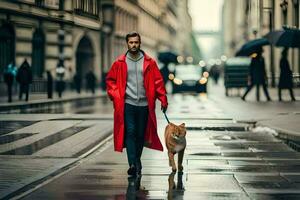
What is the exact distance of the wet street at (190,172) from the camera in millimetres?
8391

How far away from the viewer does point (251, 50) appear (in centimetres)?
3231

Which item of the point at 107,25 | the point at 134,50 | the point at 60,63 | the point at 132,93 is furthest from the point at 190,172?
the point at 107,25

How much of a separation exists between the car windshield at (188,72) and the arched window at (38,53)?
26.2 feet

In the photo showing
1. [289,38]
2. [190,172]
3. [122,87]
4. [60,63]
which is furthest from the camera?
[60,63]

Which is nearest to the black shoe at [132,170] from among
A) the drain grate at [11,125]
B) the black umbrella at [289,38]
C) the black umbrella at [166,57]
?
the drain grate at [11,125]

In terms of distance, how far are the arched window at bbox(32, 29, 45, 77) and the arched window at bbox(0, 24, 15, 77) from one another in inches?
139

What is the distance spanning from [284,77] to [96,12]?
30.7 m

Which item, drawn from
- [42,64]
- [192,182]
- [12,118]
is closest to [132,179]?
[192,182]

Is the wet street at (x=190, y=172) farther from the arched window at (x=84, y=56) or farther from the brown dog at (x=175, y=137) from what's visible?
the arched window at (x=84, y=56)

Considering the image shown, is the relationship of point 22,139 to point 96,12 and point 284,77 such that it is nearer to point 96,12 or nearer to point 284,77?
point 284,77

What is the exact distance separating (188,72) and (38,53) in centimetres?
882

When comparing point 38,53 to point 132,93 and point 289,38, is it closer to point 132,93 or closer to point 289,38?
point 289,38

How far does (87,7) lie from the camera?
5625cm

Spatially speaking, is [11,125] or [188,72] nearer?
[11,125]
